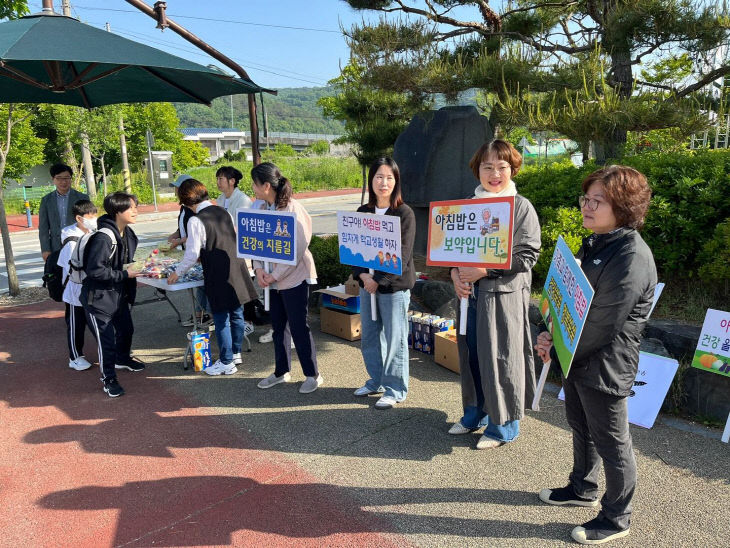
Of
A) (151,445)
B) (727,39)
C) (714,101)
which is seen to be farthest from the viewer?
(714,101)

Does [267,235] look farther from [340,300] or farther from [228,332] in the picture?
[340,300]

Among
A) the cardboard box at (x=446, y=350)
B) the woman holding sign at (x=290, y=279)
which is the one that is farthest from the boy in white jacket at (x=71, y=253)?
the cardboard box at (x=446, y=350)

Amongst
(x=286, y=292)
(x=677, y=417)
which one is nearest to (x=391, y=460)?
(x=286, y=292)

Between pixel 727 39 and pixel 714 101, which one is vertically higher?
pixel 727 39

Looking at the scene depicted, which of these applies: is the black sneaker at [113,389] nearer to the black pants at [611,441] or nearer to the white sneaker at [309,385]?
the white sneaker at [309,385]

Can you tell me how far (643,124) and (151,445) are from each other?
4.96 m

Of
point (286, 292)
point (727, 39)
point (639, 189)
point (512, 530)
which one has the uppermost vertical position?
point (727, 39)

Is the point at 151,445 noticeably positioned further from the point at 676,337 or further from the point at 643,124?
the point at 643,124

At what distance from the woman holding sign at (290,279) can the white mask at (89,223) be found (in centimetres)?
166

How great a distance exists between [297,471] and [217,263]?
220 centimetres

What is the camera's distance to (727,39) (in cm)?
499

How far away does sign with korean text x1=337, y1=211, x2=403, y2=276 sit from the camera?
400 centimetres

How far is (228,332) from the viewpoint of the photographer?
5.12 m

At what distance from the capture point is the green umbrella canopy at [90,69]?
4043 millimetres
